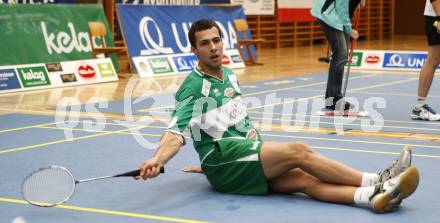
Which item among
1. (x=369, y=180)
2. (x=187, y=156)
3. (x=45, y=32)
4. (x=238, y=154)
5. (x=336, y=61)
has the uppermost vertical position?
(x=238, y=154)

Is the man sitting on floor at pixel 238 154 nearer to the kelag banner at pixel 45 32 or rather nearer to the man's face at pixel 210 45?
the man's face at pixel 210 45

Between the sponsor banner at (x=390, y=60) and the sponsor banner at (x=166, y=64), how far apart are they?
2.52 metres

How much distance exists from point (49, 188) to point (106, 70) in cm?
853

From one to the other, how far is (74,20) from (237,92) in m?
8.66

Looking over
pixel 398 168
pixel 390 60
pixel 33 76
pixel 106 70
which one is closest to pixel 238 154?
pixel 398 168

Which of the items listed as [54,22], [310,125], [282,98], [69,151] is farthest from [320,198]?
[54,22]

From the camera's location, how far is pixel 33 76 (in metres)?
11.1

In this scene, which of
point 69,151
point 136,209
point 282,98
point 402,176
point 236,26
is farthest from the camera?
point 236,26

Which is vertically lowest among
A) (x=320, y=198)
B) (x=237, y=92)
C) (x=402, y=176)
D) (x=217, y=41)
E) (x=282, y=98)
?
(x=282, y=98)

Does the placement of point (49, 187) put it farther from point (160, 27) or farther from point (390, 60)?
point (390, 60)

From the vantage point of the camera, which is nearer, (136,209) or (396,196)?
(396,196)

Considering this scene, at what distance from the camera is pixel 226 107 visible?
14.4ft

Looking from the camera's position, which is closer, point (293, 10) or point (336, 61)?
point (336, 61)

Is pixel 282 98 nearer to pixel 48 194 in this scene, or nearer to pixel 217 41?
pixel 217 41
